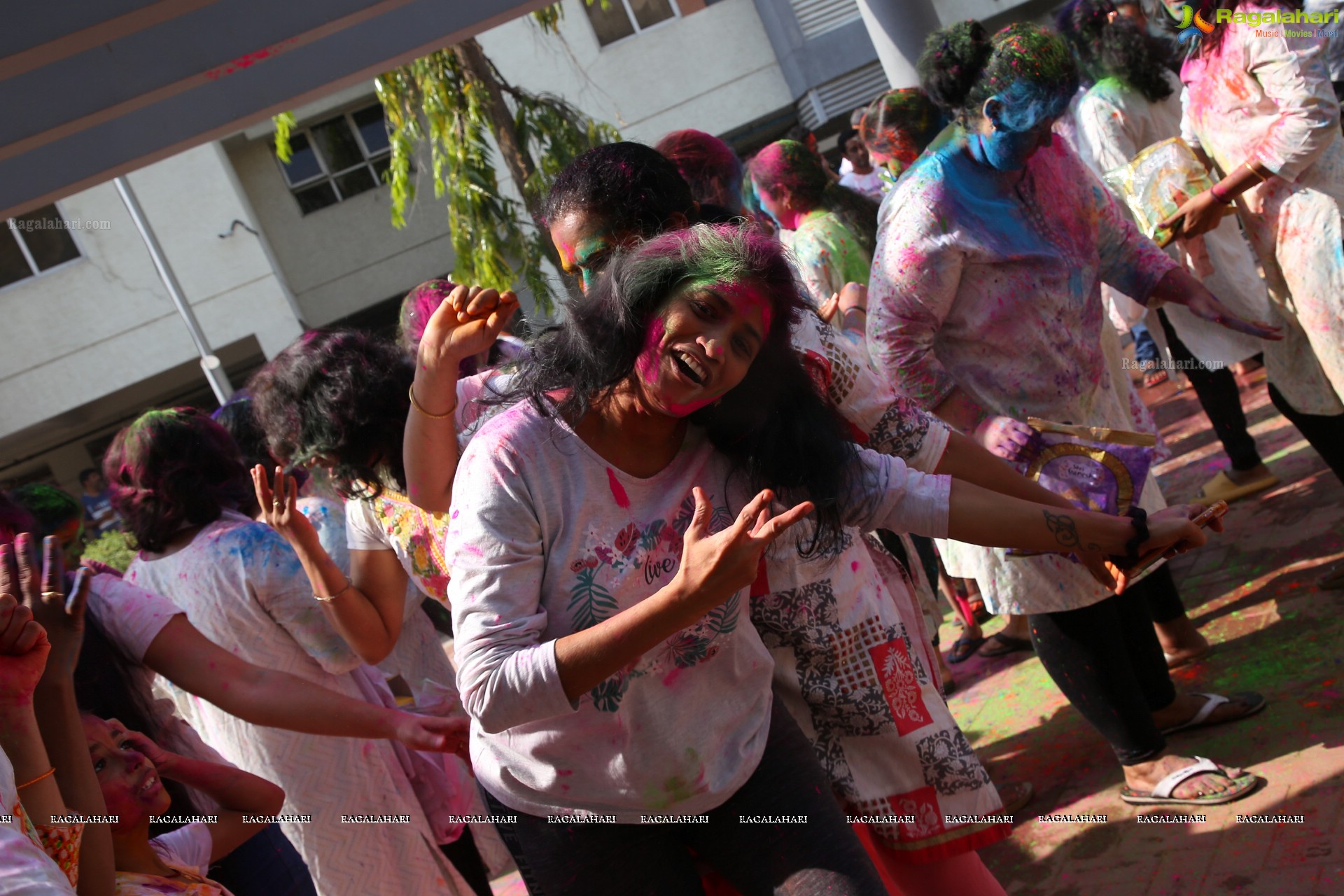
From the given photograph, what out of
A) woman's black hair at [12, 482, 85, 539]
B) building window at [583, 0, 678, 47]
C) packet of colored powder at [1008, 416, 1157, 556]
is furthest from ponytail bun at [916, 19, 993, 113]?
building window at [583, 0, 678, 47]

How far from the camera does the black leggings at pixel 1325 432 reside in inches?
136

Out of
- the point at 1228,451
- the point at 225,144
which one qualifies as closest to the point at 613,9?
the point at 225,144

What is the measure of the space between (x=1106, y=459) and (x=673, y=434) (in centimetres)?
107

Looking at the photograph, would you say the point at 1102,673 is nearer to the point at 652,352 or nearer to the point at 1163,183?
the point at 652,352

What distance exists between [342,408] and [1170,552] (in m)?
1.84

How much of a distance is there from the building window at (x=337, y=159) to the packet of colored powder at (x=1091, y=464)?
15128 mm

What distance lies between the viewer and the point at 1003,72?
8.70ft

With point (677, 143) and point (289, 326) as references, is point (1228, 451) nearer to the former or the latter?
point (677, 143)

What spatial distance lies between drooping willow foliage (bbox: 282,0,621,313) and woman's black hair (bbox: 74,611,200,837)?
214 inches

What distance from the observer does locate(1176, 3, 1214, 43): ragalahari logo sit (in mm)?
3332

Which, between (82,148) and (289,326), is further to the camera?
(289,326)

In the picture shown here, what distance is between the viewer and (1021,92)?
8.59 ft

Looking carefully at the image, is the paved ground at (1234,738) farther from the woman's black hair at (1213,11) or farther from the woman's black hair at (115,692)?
the woman's black hair at (115,692)

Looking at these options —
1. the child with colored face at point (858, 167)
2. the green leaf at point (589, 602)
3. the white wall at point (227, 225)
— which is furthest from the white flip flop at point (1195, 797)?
the white wall at point (227, 225)
